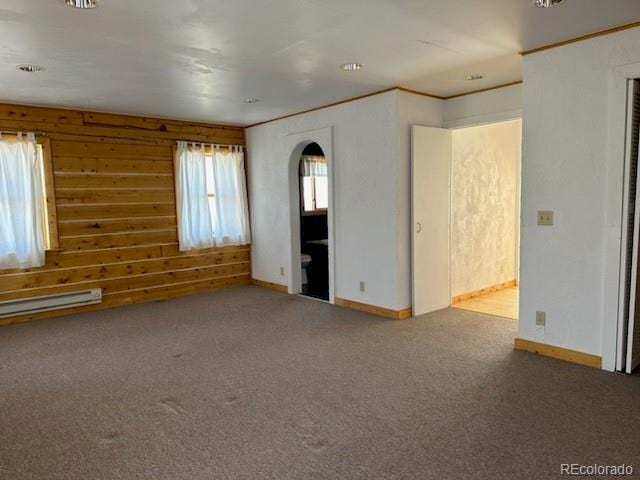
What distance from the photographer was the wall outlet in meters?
3.38

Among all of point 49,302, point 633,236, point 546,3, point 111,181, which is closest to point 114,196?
point 111,181

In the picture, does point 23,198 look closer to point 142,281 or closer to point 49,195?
point 49,195

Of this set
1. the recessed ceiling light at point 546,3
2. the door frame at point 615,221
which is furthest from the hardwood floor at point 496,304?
the recessed ceiling light at point 546,3

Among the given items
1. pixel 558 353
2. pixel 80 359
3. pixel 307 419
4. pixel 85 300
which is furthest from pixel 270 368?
pixel 85 300

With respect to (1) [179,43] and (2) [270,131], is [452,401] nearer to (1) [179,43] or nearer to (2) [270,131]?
(1) [179,43]

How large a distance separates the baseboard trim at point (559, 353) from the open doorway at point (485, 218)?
3.59 ft

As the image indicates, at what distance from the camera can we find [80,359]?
12.0ft

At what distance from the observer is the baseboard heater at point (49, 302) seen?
15.5 ft

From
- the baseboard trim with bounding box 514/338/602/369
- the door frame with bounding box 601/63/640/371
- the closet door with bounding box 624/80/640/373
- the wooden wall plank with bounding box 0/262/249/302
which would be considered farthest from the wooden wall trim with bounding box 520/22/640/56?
the wooden wall plank with bounding box 0/262/249/302

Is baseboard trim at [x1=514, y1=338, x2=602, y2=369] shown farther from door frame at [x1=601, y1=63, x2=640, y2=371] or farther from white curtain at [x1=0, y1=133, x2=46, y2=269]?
white curtain at [x1=0, y1=133, x2=46, y2=269]

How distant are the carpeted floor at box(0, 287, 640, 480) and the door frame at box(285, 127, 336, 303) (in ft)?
3.66

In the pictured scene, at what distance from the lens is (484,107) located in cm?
455

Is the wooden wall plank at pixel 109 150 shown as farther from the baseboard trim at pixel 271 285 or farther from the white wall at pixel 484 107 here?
the white wall at pixel 484 107

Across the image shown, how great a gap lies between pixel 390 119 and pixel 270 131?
7.02 feet
